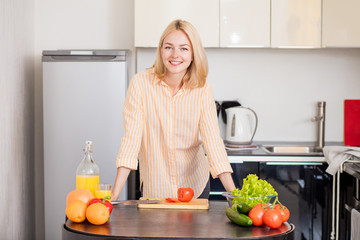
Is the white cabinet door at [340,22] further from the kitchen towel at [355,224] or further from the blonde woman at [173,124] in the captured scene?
the blonde woman at [173,124]

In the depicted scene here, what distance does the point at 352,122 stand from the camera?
396cm

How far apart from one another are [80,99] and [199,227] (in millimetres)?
2106

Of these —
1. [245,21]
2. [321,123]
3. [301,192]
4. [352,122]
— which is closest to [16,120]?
[245,21]

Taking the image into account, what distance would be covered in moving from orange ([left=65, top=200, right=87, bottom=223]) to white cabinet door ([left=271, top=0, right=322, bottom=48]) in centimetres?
232

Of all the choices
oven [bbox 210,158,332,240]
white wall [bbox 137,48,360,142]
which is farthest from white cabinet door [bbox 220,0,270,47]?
oven [bbox 210,158,332,240]

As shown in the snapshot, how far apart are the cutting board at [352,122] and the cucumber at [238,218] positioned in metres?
2.53

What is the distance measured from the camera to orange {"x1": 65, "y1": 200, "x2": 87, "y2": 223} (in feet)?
5.40

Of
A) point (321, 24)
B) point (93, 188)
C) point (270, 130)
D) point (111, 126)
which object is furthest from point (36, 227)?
point (321, 24)

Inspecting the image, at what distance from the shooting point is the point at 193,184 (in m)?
2.43

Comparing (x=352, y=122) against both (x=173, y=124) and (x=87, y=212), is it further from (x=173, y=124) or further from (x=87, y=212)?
(x=87, y=212)

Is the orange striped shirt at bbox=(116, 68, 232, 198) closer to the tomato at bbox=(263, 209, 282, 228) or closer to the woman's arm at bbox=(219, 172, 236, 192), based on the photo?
the woman's arm at bbox=(219, 172, 236, 192)

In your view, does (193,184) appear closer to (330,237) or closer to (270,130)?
(330,237)

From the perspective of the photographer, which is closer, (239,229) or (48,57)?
(239,229)

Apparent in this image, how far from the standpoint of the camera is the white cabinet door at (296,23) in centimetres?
359
